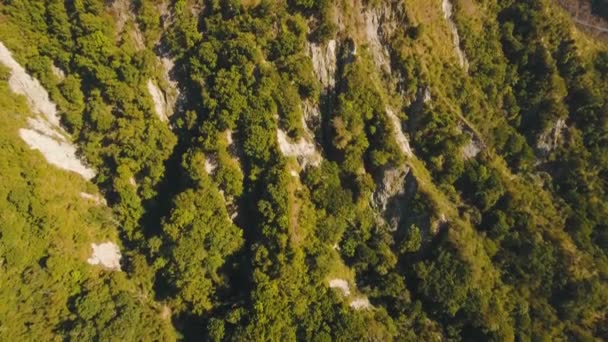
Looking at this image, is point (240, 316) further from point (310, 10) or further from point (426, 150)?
point (310, 10)

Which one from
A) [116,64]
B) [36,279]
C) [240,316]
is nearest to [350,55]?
[116,64]

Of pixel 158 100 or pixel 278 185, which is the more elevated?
pixel 158 100

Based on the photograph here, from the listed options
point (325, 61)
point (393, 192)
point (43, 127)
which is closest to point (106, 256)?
point (43, 127)

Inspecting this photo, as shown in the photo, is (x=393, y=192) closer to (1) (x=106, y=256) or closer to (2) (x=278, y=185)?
(2) (x=278, y=185)

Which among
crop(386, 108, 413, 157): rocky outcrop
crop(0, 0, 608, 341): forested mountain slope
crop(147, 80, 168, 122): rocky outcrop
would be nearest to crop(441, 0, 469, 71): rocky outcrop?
crop(0, 0, 608, 341): forested mountain slope

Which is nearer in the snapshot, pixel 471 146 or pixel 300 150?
pixel 300 150

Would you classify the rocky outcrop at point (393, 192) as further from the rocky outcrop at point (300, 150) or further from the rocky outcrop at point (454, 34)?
the rocky outcrop at point (454, 34)

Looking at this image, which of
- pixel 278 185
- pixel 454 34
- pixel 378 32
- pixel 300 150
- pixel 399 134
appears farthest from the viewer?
pixel 454 34

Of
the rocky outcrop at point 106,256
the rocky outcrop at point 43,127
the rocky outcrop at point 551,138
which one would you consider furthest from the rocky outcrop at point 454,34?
the rocky outcrop at point 106,256

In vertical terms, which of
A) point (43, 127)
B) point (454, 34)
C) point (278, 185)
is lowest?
point (278, 185)

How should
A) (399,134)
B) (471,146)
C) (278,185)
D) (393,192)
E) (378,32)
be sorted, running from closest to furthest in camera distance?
1. (278,185)
2. (393,192)
3. (399,134)
4. (378,32)
5. (471,146)
